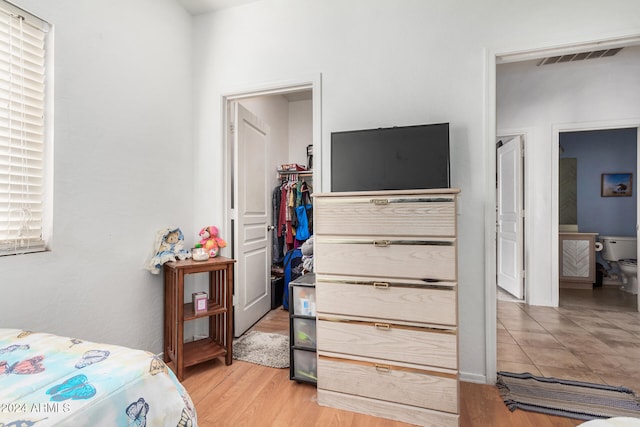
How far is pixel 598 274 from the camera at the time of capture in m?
4.10

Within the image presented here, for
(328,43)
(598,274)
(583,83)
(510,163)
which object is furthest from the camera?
(598,274)

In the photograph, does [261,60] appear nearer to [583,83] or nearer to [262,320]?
[262,320]

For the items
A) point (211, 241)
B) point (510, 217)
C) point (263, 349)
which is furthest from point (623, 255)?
point (211, 241)

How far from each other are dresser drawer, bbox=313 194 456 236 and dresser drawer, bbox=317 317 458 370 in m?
0.51

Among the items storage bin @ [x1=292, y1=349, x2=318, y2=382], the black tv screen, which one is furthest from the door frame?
storage bin @ [x1=292, y1=349, x2=318, y2=382]

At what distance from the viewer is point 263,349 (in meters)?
2.33

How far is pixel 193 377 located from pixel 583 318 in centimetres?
370

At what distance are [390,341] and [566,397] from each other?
1.18m

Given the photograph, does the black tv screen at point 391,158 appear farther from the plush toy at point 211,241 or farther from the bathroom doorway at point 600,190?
the bathroom doorway at point 600,190

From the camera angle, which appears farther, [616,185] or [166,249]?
[616,185]

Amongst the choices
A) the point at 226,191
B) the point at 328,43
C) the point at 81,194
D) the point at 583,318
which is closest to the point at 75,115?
the point at 81,194

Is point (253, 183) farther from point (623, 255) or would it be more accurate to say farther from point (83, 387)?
point (623, 255)

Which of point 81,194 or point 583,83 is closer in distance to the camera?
point 81,194

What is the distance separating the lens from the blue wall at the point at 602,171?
426cm
